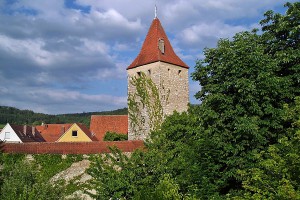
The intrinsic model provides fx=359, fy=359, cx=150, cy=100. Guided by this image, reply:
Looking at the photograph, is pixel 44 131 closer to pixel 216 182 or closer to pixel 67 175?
pixel 67 175

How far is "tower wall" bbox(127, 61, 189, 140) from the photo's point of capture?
3036cm

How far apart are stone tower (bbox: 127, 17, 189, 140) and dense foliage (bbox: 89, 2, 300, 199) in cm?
1254

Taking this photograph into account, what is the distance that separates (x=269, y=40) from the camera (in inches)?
689

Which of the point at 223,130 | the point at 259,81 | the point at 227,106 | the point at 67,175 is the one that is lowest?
the point at 67,175

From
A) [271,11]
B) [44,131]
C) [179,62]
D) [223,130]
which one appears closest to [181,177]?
[223,130]

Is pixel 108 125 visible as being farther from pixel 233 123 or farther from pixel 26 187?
pixel 26 187

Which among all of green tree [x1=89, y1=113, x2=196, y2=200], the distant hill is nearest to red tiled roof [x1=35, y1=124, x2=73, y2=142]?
green tree [x1=89, y1=113, x2=196, y2=200]

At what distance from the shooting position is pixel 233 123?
1573 centimetres

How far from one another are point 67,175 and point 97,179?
881 cm

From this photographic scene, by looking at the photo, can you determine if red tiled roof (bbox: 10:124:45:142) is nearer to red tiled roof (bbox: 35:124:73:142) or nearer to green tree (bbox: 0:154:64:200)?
red tiled roof (bbox: 35:124:73:142)

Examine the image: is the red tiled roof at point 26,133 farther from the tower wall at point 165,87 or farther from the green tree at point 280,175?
the green tree at point 280,175

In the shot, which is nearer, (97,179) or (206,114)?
(97,179)

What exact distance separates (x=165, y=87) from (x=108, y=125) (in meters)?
15.0

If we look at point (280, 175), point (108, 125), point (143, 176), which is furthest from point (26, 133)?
point (280, 175)
